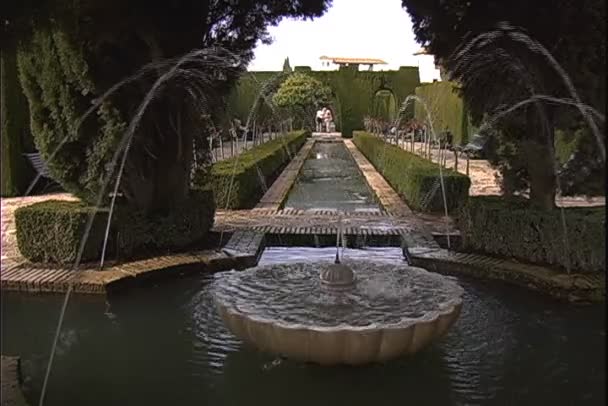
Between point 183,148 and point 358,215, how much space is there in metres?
2.77

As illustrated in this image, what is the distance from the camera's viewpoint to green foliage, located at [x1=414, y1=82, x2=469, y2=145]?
63.2 ft

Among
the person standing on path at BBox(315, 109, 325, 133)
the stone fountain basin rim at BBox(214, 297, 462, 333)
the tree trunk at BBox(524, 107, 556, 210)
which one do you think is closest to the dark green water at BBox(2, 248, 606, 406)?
the stone fountain basin rim at BBox(214, 297, 462, 333)

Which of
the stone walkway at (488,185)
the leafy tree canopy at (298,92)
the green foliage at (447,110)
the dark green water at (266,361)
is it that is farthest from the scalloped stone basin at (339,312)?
the leafy tree canopy at (298,92)

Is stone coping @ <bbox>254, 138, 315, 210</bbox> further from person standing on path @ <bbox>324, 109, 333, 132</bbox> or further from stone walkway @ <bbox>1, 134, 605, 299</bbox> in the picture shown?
person standing on path @ <bbox>324, 109, 333, 132</bbox>

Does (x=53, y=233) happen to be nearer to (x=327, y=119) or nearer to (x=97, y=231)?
(x=97, y=231)

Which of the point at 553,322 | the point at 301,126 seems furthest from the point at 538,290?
the point at 301,126

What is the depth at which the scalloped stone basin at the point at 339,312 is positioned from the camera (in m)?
3.18

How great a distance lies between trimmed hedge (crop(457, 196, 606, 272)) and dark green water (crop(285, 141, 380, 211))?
3.15 m

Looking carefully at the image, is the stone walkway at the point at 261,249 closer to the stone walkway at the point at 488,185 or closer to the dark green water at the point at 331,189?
the stone walkway at the point at 488,185

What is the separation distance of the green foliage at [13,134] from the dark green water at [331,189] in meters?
4.23

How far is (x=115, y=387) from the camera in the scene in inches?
135

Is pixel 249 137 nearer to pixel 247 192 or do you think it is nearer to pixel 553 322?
pixel 247 192

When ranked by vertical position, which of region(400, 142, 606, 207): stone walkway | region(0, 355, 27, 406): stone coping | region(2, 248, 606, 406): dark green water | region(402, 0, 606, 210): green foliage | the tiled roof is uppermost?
the tiled roof

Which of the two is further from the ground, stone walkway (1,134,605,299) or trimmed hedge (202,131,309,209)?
trimmed hedge (202,131,309,209)
